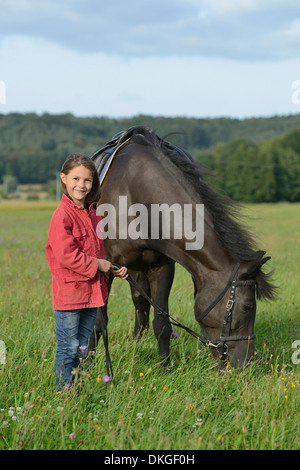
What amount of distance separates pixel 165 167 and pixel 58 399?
2.08 meters

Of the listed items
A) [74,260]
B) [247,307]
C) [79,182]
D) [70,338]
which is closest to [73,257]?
[74,260]

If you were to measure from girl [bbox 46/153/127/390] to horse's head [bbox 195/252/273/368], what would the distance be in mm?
784

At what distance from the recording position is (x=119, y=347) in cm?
448

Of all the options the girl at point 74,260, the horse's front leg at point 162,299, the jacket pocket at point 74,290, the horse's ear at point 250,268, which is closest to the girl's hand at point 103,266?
the girl at point 74,260

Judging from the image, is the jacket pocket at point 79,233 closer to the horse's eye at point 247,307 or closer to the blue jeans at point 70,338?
the blue jeans at point 70,338

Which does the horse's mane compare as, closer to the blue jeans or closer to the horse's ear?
the horse's ear

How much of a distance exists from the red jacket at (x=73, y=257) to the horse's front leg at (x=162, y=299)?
3.73 ft

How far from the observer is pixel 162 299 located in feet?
15.2

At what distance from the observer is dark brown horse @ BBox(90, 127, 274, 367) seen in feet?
12.3

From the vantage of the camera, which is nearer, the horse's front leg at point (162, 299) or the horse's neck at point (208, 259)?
the horse's neck at point (208, 259)

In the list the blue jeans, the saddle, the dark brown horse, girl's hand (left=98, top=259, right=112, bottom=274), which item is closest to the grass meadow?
the blue jeans

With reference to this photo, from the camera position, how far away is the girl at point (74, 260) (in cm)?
332

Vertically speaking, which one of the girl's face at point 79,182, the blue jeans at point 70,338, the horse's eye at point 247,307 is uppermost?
the girl's face at point 79,182

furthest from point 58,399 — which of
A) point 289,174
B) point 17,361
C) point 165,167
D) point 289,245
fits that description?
point 289,174
